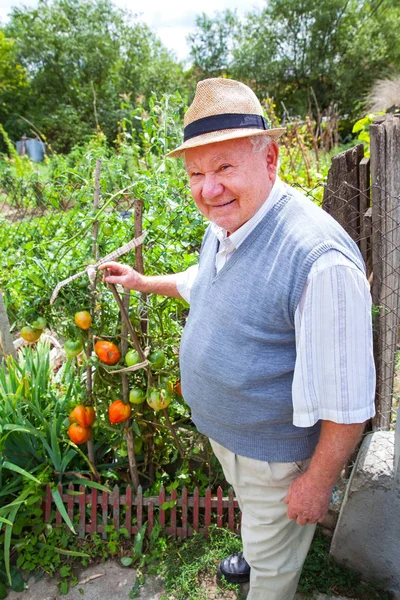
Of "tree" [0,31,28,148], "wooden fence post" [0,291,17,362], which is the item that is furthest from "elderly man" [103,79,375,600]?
"tree" [0,31,28,148]

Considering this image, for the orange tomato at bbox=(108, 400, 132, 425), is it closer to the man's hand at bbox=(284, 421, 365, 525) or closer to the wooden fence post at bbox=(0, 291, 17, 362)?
the man's hand at bbox=(284, 421, 365, 525)

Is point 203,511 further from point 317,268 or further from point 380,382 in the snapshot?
point 317,268

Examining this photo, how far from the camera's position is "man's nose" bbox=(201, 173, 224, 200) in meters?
1.42

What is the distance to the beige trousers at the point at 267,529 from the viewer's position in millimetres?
1597

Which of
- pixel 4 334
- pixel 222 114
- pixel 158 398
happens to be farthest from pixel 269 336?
pixel 4 334

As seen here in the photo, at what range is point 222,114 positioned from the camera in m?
1.39

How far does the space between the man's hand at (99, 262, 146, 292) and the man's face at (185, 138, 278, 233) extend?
0.55 metres

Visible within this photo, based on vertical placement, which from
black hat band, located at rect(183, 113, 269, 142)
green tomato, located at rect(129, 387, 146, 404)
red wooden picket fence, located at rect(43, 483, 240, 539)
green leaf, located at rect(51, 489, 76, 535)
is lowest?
red wooden picket fence, located at rect(43, 483, 240, 539)

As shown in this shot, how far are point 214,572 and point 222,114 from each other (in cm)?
202

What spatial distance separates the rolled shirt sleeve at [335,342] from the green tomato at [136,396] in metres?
1.02

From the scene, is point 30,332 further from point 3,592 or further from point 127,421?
point 3,592

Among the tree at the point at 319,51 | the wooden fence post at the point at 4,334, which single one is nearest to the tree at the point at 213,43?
the tree at the point at 319,51

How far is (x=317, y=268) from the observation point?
1.23 metres

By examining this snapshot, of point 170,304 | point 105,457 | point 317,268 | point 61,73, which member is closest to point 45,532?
point 105,457
